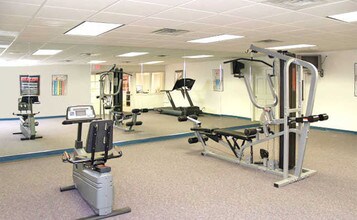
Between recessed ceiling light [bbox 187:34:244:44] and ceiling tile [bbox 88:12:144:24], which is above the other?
recessed ceiling light [bbox 187:34:244:44]

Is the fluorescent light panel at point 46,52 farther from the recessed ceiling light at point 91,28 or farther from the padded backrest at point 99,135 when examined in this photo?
the padded backrest at point 99,135

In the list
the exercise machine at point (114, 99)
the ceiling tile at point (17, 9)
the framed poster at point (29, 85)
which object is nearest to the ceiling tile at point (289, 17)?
the ceiling tile at point (17, 9)

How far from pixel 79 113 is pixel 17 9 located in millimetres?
1307

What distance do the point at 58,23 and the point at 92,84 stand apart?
79.8 inches

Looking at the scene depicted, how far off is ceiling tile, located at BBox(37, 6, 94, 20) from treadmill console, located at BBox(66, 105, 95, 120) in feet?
3.48

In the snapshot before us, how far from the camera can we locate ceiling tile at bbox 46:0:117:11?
2855 millimetres

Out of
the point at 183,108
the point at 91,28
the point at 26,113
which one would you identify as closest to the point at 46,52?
the point at 26,113

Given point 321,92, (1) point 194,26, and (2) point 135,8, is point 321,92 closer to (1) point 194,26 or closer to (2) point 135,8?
(1) point 194,26

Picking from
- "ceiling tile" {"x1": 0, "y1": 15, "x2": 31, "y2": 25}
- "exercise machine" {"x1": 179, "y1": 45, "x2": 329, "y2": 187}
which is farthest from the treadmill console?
"exercise machine" {"x1": 179, "y1": 45, "x2": 329, "y2": 187}

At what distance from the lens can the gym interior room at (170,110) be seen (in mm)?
3211

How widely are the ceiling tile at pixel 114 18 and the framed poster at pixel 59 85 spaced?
2.15 metres

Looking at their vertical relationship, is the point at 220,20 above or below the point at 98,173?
above

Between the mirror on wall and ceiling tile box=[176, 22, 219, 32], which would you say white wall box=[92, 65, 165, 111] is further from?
ceiling tile box=[176, 22, 219, 32]

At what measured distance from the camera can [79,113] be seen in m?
3.66
